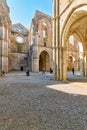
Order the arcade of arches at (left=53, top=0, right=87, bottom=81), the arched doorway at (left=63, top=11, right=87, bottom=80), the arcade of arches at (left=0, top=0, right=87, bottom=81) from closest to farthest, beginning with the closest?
the arcade of arches at (left=53, top=0, right=87, bottom=81) < the arched doorway at (left=63, top=11, right=87, bottom=80) < the arcade of arches at (left=0, top=0, right=87, bottom=81)

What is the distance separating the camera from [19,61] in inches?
1665

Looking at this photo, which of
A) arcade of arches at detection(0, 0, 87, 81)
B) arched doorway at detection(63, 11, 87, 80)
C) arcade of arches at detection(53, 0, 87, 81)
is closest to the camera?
arcade of arches at detection(53, 0, 87, 81)

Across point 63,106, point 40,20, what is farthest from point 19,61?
point 63,106

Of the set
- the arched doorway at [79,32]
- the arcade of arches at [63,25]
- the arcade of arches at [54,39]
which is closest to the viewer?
the arcade of arches at [63,25]

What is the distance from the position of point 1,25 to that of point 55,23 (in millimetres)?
16879

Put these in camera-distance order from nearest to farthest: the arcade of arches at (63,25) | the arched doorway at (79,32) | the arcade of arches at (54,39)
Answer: the arcade of arches at (63,25)
the arched doorway at (79,32)
the arcade of arches at (54,39)

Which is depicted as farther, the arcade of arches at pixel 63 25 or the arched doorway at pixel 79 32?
the arched doorway at pixel 79 32

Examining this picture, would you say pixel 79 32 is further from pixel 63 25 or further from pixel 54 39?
pixel 63 25

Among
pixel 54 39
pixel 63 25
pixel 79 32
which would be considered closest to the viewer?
pixel 63 25

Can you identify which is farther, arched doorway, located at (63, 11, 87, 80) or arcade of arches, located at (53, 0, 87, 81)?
arched doorway, located at (63, 11, 87, 80)

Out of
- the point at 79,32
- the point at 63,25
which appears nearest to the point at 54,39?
the point at 63,25

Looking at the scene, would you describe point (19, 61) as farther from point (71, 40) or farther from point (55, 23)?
point (55, 23)

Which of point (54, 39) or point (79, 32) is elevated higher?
point (79, 32)

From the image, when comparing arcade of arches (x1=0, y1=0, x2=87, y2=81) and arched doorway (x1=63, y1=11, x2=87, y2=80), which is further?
arcade of arches (x1=0, y1=0, x2=87, y2=81)
